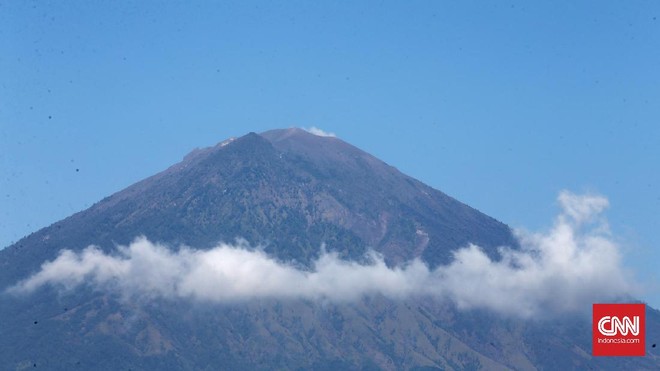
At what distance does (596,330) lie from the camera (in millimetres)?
138500

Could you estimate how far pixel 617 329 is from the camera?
144m

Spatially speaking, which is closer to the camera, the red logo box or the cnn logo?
the red logo box

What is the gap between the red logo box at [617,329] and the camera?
139 m

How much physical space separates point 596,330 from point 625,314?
261 inches

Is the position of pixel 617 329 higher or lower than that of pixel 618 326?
lower

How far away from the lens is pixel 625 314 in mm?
143000

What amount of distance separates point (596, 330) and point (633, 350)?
34.7 feet

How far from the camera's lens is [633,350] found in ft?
479

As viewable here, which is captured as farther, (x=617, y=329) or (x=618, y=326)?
(x=618, y=326)

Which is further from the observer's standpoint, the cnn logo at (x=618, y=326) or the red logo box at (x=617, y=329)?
the cnn logo at (x=618, y=326)

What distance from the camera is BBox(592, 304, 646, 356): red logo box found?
13875cm
